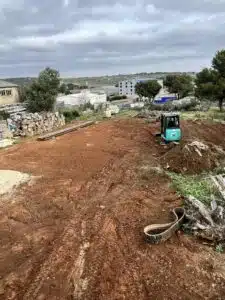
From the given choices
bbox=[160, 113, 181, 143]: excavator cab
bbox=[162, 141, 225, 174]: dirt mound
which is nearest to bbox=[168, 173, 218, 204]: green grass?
bbox=[162, 141, 225, 174]: dirt mound

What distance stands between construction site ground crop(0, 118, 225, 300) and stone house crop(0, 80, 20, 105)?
32094mm

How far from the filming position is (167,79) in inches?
2301

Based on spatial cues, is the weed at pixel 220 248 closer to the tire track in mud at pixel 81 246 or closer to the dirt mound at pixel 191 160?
the tire track in mud at pixel 81 246

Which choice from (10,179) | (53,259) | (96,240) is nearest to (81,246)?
(96,240)

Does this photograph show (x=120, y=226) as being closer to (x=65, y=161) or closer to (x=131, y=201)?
(x=131, y=201)

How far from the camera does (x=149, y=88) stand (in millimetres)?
58781

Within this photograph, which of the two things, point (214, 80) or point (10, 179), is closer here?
point (10, 179)

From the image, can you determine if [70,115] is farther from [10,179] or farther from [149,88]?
[149,88]

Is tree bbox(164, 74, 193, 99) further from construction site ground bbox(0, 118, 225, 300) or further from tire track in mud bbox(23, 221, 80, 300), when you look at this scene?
tire track in mud bbox(23, 221, 80, 300)

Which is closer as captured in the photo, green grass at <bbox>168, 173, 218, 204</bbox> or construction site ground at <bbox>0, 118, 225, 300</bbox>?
construction site ground at <bbox>0, 118, 225, 300</bbox>

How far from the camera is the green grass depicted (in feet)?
42.5

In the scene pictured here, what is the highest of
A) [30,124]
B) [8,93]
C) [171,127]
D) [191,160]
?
[8,93]

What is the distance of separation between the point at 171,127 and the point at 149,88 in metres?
38.2

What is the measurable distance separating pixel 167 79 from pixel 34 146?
39.1 metres
